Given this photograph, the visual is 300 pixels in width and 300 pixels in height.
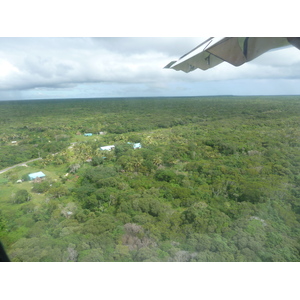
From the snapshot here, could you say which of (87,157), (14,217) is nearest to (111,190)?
(14,217)

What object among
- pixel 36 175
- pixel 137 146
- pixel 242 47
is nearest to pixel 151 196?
pixel 36 175

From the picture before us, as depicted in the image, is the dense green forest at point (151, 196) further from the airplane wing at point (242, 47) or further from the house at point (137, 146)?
the airplane wing at point (242, 47)

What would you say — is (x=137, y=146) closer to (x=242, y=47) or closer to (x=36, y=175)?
(x=36, y=175)

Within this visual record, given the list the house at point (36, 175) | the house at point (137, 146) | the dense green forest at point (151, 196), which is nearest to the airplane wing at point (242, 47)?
the dense green forest at point (151, 196)

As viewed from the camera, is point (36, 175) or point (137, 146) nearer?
point (36, 175)

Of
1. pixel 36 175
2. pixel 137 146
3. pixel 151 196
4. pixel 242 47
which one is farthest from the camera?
pixel 137 146

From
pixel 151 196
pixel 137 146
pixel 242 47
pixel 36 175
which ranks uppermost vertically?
pixel 242 47

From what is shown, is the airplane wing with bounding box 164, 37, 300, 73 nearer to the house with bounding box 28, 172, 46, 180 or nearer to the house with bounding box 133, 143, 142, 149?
the house with bounding box 28, 172, 46, 180

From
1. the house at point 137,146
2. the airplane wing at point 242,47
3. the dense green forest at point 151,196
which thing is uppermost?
the airplane wing at point 242,47

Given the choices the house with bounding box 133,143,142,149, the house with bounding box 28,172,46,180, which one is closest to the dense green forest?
the house with bounding box 28,172,46,180
